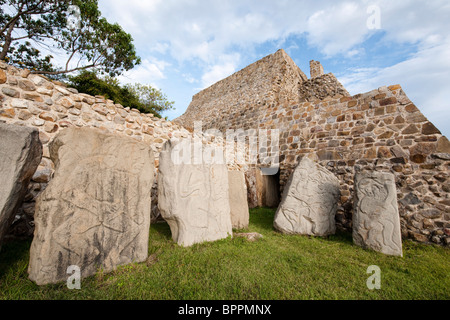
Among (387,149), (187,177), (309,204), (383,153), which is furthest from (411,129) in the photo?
(187,177)

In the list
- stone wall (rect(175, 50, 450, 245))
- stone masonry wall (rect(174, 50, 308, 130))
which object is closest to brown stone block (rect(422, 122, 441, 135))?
stone wall (rect(175, 50, 450, 245))

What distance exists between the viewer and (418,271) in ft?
7.50

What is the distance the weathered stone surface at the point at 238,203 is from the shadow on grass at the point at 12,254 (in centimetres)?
291

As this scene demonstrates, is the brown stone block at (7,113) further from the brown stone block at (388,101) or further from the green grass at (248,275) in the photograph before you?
the brown stone block at (388,101)

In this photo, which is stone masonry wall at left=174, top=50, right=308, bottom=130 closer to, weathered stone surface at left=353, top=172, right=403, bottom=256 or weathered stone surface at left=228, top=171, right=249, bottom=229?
weathered stone surface at left=228, top=171, right=249, bottom=229

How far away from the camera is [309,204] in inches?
140

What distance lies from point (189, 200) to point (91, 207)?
1.15 m

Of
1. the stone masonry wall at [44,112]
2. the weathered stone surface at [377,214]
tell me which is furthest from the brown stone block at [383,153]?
the stone masonry wall at [44,112]

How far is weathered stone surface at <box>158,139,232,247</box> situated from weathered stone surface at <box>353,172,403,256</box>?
6.76 feet

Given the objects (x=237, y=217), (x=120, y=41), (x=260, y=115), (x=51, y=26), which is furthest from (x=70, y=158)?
(x=51, y=26)

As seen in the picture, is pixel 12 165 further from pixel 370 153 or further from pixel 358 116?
pixel 358 116

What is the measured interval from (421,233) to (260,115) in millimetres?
5189

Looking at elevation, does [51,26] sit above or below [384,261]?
above
